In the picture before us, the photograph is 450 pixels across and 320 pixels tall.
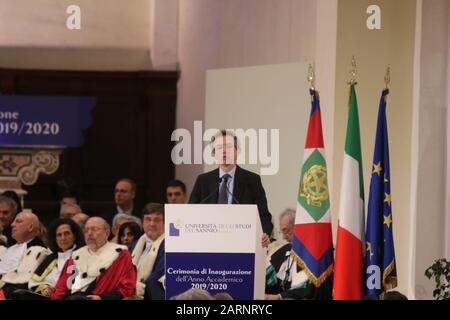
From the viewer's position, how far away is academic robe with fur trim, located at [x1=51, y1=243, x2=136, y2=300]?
344 inches

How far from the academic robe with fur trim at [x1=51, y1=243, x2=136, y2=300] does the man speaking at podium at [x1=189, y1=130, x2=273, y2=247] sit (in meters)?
0.95

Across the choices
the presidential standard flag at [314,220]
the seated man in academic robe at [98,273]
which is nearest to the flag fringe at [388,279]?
the presidential standard flag at [314,220]

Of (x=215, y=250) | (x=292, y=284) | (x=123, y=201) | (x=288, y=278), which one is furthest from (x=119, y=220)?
(x=292, y=284)

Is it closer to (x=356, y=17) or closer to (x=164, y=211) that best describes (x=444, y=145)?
(x=356, y=17)

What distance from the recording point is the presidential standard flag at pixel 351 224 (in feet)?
26.8

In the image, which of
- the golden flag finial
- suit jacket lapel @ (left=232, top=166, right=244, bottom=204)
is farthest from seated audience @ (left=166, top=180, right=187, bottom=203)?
the golden flag finial

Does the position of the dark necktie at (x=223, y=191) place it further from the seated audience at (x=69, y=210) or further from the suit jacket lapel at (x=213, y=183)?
the seated audience at (x=69, y=210)

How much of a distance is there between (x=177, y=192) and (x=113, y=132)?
1.67 meters

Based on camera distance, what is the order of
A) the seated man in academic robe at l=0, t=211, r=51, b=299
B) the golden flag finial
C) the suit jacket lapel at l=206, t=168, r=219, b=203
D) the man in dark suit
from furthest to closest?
the man in dark suit, the suit jacket lapel at l=206, t=168, r=219, b=203, the seated man in academic robe at l=0, t=211, r=51, b=299, the golden flag finial

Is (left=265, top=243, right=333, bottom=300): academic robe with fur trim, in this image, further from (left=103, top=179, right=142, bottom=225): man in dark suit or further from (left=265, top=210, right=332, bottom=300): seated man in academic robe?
(left=103, top=179, right=142, bottom=225): man in dark suit

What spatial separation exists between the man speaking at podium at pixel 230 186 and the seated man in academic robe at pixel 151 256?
1.38ft

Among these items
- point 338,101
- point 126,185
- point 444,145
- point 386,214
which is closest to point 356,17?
point 338,101

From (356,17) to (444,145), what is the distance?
4.40 feet

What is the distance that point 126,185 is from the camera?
10.3 meters
